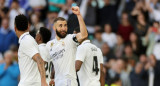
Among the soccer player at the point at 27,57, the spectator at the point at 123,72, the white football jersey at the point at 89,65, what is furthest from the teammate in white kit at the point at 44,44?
the spectator at the point at 123,72

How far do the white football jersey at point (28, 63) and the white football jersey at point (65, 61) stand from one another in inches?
55.4

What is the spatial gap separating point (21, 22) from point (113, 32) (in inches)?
425

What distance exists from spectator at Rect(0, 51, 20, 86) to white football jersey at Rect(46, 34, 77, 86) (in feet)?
18.3

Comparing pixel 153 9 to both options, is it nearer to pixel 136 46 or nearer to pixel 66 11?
pixel 136 46

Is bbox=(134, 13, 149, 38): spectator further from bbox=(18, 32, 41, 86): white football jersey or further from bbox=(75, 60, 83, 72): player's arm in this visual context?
bbox=(18, 32, 41, 86): white football jersey

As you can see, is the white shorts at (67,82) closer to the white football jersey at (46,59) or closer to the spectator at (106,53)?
the white football jersey at (46,59)

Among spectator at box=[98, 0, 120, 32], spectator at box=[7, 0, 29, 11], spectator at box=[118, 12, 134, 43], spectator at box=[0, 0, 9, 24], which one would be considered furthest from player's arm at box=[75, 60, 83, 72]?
spectator at box=[7, 0, 29, 11]

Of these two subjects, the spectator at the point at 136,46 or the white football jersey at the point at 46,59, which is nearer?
the white football jersey at the point at 46,59

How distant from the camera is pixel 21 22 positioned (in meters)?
10.7

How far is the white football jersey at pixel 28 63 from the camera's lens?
10.5 meters

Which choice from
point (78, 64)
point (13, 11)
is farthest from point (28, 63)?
point (13, 11)

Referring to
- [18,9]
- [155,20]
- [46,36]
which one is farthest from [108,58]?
[46,36]

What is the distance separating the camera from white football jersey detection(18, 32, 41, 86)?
414 inches

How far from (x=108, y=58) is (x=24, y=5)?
15.1 feet
